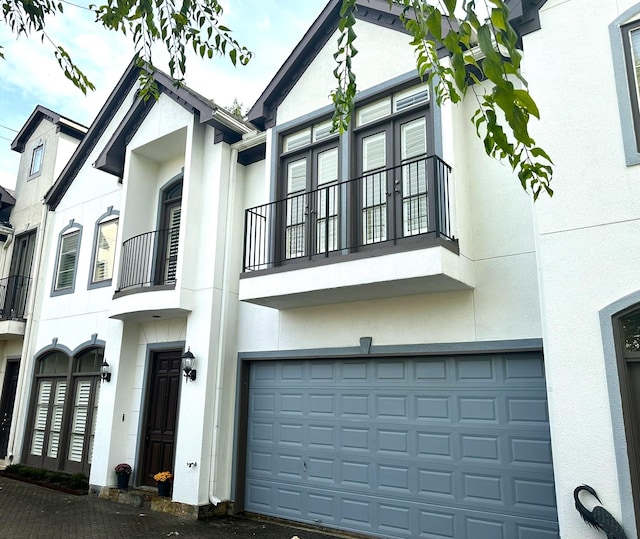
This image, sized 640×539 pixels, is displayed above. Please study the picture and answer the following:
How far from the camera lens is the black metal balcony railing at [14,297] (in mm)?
12742

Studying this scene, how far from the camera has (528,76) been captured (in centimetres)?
566

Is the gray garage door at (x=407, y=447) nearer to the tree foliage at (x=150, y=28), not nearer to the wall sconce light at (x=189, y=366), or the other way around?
the wall sconce light at (x=189, y=366)

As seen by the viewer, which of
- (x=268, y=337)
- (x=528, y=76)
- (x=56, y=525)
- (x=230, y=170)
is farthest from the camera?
(x=230, y=170)

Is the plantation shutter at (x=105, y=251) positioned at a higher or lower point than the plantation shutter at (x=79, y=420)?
higher

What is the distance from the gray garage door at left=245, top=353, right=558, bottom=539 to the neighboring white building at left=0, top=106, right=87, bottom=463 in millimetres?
7404

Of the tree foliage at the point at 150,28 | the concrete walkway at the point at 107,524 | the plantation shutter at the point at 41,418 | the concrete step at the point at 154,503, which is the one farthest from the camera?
the plantation shutter at the point at 41,418

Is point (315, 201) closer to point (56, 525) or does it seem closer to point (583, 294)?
point (583, 294)

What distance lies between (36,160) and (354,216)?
435 inches

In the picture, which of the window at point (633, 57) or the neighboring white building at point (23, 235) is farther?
the neighboring white building at point (23, 235)

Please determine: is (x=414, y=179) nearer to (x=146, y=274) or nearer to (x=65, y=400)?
(x=146, y=274)

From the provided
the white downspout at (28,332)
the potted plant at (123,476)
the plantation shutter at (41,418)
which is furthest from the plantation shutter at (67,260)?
the potted plant at (123,476)

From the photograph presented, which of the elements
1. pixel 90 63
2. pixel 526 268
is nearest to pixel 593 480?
pixel 526 268

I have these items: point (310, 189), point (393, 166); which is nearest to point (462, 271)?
point (393, 166)

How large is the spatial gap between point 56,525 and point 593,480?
23.2 ft
